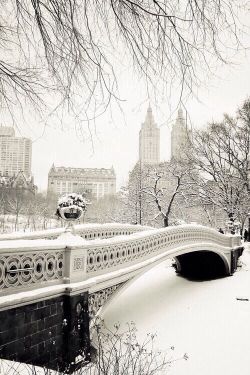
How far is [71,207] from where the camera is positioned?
6168mm

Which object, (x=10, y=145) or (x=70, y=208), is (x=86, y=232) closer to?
(x=70, y=208)

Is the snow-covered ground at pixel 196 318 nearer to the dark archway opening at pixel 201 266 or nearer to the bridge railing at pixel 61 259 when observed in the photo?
the dark archway opening at pixel 201 266

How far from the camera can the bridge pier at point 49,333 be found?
4.45 metres

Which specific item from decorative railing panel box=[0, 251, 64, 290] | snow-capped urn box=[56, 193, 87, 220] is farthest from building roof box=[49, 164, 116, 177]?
decorative railing panel box=[0, 251, 64, 290]

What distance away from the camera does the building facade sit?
100562mm

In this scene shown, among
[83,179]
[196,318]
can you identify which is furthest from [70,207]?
[83,179]

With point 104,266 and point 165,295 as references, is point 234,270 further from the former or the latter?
point 104,266

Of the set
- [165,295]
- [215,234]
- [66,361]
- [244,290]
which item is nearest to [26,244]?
[66,361]

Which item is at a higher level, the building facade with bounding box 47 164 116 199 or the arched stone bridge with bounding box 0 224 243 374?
the building facade with bounding box 47 164 116 199

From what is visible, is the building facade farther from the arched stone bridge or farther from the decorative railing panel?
the decorative railing panel

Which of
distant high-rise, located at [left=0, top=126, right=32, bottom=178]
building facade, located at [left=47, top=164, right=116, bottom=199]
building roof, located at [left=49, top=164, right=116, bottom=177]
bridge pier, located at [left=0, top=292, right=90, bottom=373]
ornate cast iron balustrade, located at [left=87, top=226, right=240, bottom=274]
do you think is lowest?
bridge pier, located at [left=0, top=292, right=90, bottom=373]

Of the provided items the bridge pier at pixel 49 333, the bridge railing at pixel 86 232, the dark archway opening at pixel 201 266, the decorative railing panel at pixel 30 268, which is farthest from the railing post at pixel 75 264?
the dark archway opening at pixel 201 266

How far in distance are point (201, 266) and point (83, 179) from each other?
292 ft

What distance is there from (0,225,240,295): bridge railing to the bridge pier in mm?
346
